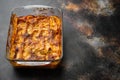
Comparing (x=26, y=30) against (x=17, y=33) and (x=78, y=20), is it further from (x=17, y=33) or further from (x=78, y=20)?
(x=78, y=20)

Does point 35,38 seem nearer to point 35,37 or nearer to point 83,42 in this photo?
point 35,37

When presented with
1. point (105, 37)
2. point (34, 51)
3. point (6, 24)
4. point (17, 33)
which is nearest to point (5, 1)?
point (6, 24)

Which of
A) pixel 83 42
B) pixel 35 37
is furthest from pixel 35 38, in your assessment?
pixel 83 42
